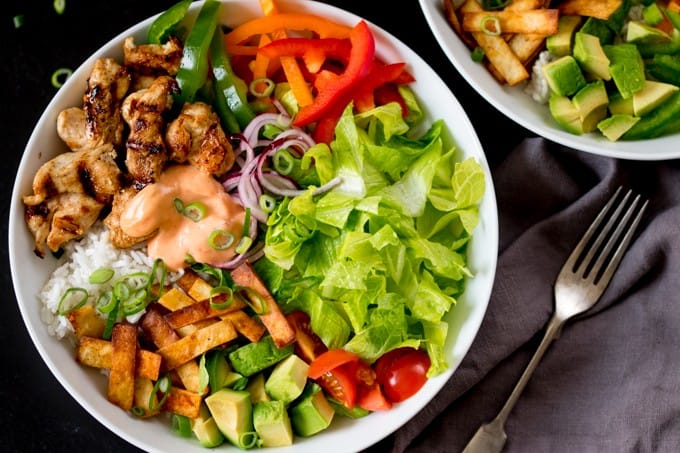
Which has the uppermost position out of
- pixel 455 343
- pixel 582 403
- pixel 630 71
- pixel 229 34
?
pixel 229 34

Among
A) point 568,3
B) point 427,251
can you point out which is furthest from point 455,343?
point 568,3

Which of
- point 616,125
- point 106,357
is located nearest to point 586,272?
point 616,125

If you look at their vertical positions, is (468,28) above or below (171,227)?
above

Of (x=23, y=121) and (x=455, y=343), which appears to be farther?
(x=23, y=121)

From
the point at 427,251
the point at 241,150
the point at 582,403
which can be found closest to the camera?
the point at 427,251

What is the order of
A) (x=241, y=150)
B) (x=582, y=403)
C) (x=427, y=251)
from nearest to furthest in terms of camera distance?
(x=427, y=251)
(x=241, y=150)
(x=582, y=403)

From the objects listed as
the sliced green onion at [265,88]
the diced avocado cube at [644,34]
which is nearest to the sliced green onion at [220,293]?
the sliced green onion at [265,88]

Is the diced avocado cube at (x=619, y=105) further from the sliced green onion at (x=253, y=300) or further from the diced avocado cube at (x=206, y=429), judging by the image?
the diced avocado cube at (x=206, y=429)

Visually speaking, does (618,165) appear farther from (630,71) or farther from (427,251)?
(427,251)
